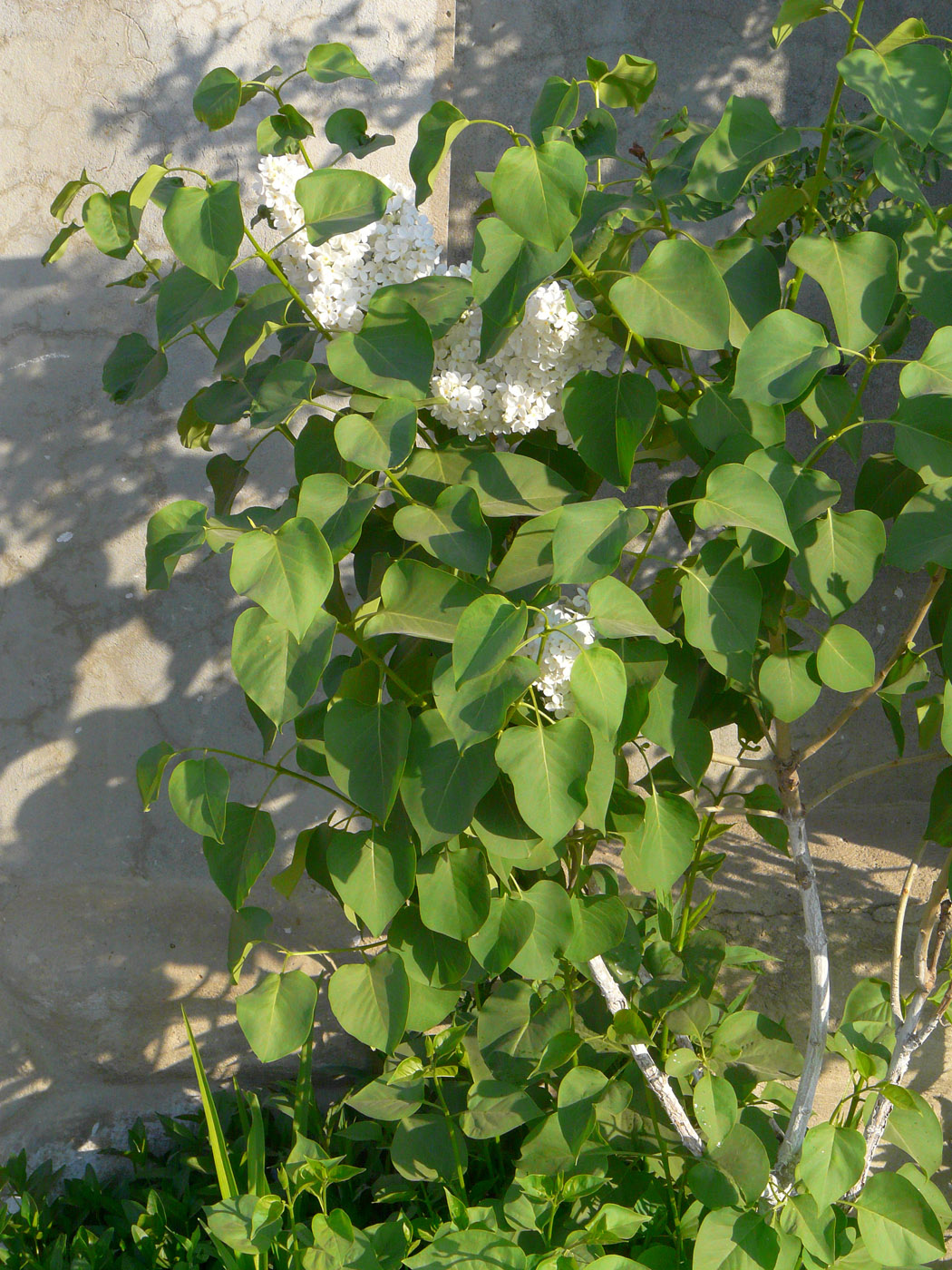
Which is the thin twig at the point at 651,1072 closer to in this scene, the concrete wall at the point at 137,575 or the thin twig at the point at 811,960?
the thin twig at the point at 811,960

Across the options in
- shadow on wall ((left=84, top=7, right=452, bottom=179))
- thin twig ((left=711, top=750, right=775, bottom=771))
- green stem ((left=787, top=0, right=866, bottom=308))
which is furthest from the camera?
shadow on wall ((left=84, top=7, right=452, bottom=179))

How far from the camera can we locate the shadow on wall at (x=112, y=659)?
5.44ft

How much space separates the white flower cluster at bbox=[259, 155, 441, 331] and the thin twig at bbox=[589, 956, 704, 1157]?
2.75 ft

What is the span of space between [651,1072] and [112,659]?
1.14m

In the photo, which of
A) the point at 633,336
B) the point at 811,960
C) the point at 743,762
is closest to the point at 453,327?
the point at 633,336

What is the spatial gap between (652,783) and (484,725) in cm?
42

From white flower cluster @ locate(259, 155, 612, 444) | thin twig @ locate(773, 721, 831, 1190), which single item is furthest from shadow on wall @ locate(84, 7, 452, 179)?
thin twig @ locate(773, 721, 831, 1190)

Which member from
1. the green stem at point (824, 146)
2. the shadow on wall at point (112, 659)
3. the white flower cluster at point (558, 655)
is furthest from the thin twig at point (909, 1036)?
the shadow on wall at point (112, 659)

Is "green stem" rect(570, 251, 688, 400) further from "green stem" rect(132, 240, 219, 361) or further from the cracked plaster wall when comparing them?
the cracked plaster wall

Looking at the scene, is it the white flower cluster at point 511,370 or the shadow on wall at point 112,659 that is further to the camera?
the shadow on wall at point 112,659

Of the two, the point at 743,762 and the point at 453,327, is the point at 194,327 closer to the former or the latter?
the point at 453,327

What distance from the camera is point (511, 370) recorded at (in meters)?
0.98

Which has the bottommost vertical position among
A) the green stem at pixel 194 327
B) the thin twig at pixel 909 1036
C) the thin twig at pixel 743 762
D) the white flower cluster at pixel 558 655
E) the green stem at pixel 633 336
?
the thin twig at pixel 909 1036

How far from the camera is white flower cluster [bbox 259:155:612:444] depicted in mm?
958
